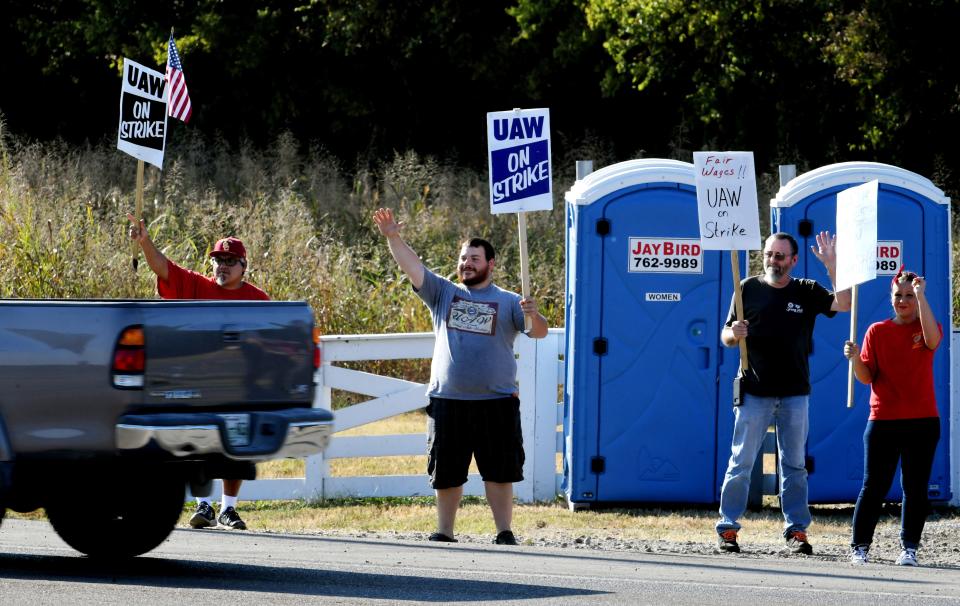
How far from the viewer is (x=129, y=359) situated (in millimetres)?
7227

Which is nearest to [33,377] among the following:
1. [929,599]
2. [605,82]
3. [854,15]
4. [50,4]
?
[929,599]

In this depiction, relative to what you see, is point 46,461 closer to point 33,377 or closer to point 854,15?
point 33,377

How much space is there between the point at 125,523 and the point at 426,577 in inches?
68.1

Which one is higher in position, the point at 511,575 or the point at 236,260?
the point at 236,260

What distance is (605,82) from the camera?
26.5 m

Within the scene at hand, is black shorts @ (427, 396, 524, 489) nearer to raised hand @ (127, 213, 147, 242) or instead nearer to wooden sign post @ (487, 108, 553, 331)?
wooden sign post @ (487, 108, 553, 331)

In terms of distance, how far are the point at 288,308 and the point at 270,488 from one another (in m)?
4.81

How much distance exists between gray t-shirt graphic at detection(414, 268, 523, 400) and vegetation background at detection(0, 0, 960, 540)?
8182 mm

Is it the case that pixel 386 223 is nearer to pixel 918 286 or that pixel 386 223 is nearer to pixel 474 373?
pixel 474 373

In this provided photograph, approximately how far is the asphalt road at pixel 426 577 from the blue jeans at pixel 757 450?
0.44 metres

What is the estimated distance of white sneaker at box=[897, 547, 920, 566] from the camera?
9.53 meters

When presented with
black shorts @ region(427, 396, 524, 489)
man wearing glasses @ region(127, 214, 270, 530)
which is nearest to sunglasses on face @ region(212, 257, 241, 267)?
man wearing glasses @ region(127, 214, 270, 530)

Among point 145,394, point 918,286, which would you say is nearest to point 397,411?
point 918,286

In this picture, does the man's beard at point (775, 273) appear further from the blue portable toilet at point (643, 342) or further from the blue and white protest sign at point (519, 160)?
the blue portable toilet at point (643, 342)
